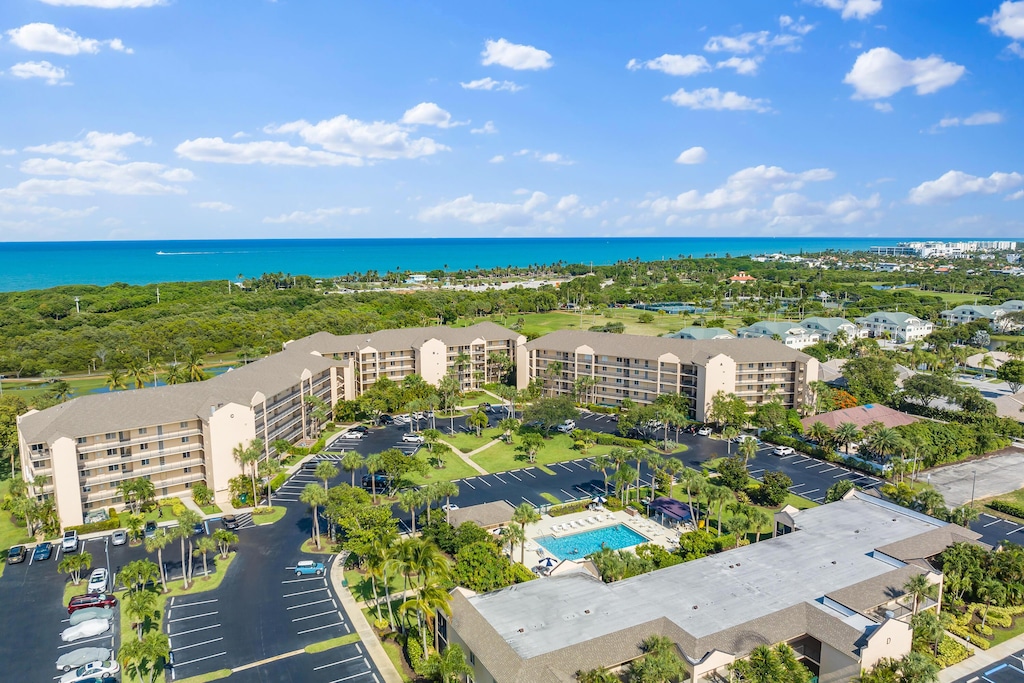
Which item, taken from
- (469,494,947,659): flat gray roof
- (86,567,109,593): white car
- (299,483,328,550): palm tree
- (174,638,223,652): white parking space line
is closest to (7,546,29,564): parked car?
(86,567,109,593): white car

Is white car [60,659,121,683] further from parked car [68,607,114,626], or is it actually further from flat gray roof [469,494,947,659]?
flat gray roof [469,494,947,659]

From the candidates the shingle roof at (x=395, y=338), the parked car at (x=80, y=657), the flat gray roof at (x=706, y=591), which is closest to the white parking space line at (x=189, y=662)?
the parked car at (x=80, y=657)

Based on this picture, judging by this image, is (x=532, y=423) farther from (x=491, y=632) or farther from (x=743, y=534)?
(x=491, y=632)

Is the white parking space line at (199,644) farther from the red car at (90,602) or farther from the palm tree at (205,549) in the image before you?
the palm tree at (205,549)

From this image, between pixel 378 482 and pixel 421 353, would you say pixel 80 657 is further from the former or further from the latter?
pixel 421 353

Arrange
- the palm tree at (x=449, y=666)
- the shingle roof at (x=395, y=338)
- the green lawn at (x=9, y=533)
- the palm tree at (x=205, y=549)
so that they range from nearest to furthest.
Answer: the palm tree at (x=449, y=666) → the palm tree at (x=205, y=549) → the green lawn at (x=9, y=533) → the shingle roof at (x=395, y=338)

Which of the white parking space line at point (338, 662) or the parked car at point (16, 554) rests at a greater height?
the parked car at point (16, 554)
